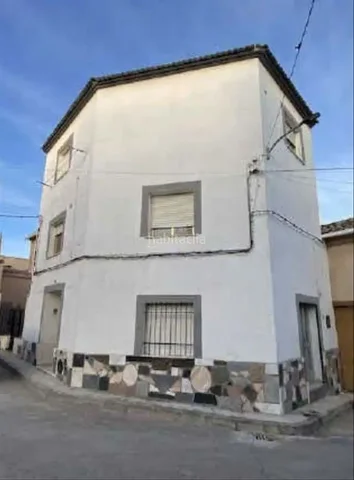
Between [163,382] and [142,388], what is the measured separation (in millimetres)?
476

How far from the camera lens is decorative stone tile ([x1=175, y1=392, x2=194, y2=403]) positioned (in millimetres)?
7301

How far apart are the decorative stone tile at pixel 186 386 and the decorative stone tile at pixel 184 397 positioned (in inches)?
2.7

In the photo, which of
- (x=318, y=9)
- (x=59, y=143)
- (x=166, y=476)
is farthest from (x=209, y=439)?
(x=59, y=143)

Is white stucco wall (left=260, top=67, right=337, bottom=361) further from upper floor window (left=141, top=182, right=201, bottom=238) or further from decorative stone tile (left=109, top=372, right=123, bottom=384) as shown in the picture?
decorative stone tile (left=109, top=372, right=123, bottom=384)

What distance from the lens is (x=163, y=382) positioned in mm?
7539

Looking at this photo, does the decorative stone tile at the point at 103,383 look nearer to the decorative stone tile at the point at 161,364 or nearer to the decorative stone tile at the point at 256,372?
the decorative stone tile at the point at 161,364

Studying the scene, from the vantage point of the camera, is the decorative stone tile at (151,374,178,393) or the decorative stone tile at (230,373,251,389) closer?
the decorative stone tile at (230,373,251,389)

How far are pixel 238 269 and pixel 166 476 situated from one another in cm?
433

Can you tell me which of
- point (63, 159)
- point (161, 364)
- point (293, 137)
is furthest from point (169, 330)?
point (63, 159)

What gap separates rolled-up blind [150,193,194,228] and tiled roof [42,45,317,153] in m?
3.20

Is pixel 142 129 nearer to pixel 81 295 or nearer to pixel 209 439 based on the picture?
pixel 81 295

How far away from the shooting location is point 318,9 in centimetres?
435

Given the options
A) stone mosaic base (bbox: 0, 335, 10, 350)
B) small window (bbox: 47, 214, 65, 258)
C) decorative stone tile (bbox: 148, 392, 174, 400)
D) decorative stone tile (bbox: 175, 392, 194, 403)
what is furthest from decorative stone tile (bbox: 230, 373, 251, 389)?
stone mosaic base (bbox: 0, 335, 10, 350)

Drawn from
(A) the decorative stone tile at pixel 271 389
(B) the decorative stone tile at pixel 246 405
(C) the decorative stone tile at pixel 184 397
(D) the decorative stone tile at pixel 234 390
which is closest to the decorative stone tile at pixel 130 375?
(C) the decorative stone tile at pixel 184 397
